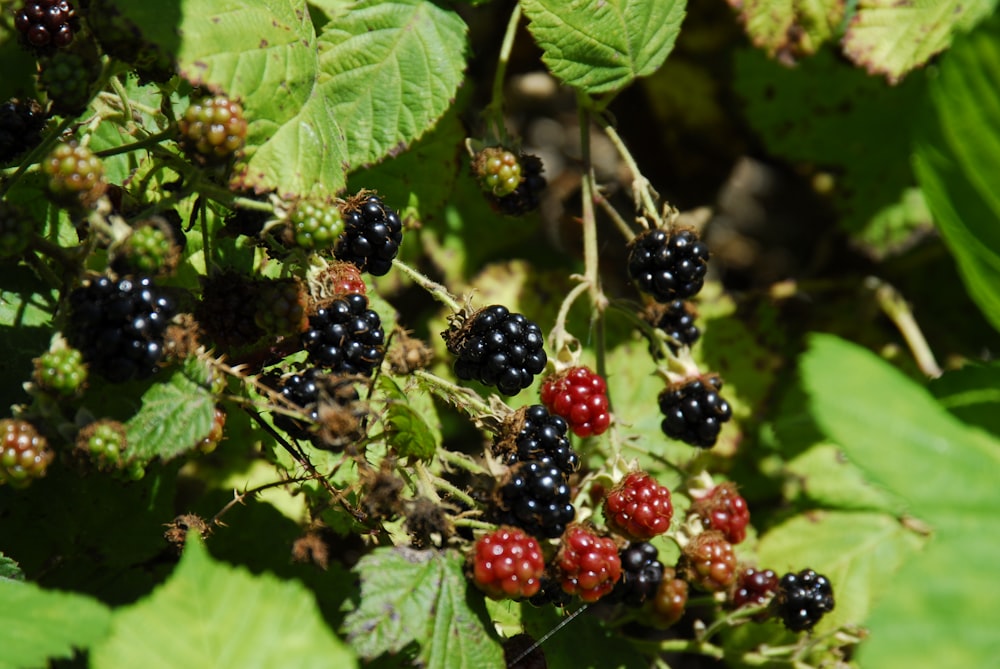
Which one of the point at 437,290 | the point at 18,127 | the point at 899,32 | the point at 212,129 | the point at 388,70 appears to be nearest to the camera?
the point at 212,129

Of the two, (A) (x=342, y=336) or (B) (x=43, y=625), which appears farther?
(A) (x=342, y=336)

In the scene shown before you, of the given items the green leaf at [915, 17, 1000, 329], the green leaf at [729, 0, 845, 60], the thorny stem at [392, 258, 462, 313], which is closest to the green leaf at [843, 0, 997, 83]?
the green leaf at [729, 0, 845, 60]

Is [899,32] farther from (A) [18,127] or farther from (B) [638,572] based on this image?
(A) [18,127]

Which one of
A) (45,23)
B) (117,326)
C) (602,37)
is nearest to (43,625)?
(117,326)

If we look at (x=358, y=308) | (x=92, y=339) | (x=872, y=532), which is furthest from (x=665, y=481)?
(x=92, y=339)

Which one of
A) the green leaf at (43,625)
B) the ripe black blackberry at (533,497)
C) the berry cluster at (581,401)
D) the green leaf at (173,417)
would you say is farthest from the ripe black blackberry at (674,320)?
the green leaf at (43,625)

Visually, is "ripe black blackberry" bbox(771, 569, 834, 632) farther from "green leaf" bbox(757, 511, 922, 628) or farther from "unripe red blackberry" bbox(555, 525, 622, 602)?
"unripe red blackberry" bbox(555, 525, 622, 602)

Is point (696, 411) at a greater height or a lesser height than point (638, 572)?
greater
